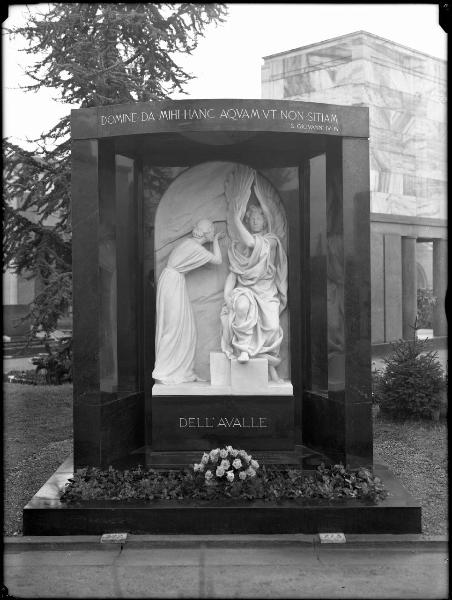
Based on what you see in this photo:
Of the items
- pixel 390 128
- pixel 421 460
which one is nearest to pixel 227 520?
pixel 421 460

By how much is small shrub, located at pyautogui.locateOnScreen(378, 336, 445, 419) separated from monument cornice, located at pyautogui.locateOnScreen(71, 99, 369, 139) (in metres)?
5.78

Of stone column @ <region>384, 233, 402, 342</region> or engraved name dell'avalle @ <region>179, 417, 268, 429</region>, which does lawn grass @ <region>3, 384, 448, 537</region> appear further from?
stone column @ <region>384, 233, 402, 342</region>

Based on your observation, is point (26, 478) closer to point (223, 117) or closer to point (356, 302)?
point (356, 302)

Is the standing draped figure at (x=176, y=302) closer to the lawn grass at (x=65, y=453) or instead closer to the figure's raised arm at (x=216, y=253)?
the figure's raised arm at (x=216, y=253)

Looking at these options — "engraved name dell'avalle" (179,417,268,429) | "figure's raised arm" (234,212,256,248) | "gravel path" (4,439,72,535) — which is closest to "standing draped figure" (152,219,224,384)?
"figure's raised arm" (234,212,256,248)

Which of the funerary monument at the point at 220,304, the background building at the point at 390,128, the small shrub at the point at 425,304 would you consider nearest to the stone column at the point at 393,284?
the background building at the point at 390,128

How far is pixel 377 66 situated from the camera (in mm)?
21234

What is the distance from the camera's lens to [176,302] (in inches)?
321

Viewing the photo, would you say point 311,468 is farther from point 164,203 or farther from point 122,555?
point 164,203

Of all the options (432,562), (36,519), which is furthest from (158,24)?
(432,562)

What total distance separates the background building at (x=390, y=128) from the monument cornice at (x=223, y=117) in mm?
14787

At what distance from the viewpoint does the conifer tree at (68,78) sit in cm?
1403

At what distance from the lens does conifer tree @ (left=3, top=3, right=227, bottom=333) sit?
14.0 metres

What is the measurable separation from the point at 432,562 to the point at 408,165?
19.2m
